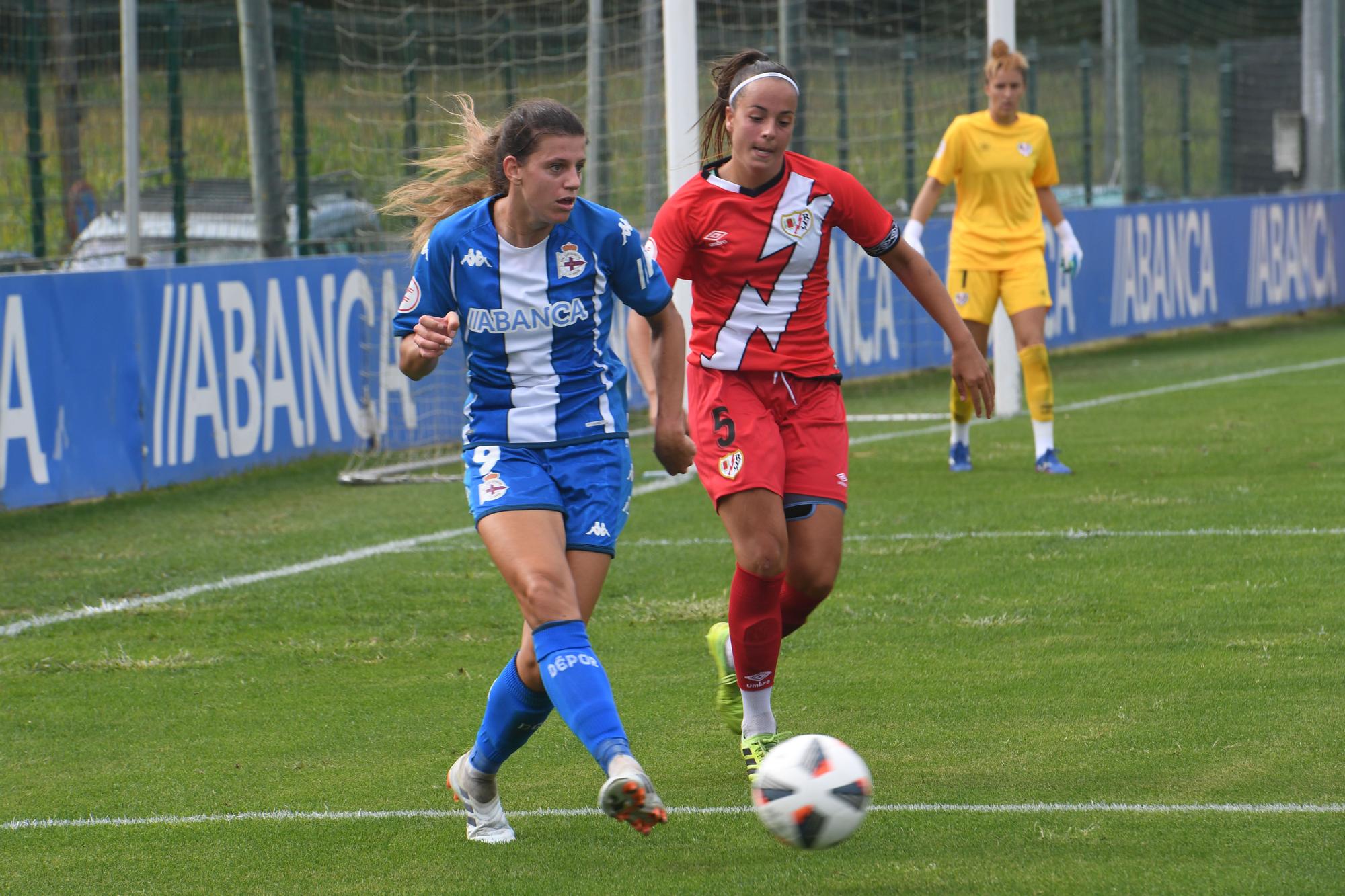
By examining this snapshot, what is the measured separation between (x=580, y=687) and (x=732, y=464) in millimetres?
1169

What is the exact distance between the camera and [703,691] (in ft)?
20.7

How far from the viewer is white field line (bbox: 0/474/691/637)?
789cm

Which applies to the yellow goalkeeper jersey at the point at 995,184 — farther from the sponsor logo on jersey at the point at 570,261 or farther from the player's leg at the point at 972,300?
the sponsor logo on jersey at the point at 570,261

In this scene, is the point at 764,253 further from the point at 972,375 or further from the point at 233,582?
the point at 233,582

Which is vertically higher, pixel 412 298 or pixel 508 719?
pixel 412 298

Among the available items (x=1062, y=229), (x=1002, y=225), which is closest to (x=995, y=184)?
(x=1002, y=225)

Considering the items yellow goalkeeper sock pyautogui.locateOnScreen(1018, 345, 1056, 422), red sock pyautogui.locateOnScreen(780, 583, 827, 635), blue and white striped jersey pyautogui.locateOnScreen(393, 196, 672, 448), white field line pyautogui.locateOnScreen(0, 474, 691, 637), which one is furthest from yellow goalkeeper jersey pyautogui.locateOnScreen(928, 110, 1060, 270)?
blue and white striped jersey pyautogui.locateOnScreen(393, 196, 672, 448)

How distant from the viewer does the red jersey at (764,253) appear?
5531mm

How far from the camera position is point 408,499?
11.1 m

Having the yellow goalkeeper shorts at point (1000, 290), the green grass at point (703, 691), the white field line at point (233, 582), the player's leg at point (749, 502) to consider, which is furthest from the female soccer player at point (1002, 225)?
the player's leg at point (749, 502)

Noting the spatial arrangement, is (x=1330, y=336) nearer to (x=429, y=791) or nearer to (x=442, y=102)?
(x=442, y=102)

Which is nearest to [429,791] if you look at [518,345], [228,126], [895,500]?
[518,345]

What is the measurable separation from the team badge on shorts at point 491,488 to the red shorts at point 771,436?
84cm

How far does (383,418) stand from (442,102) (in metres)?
2.55
